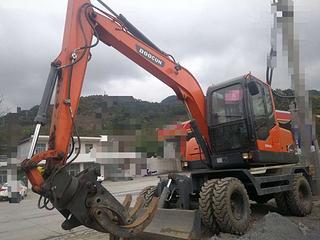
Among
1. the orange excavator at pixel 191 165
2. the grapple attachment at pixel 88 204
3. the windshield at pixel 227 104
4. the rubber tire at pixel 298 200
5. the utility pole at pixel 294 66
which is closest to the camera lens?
the grapple attachment at pixel 88 204

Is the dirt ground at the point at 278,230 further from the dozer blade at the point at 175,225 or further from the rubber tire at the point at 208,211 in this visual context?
the dozer blade at the point at 175,225

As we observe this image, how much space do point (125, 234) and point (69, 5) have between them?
11.3 feet

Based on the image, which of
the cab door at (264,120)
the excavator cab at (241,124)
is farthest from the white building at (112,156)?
the cab door at (264,120)

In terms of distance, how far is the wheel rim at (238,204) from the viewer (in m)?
7.04

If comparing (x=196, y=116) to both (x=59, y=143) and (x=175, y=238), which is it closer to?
(x=175, y=238)

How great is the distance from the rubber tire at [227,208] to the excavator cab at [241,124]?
0.96 meters

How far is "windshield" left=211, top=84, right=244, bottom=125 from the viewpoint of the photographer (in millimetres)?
7926

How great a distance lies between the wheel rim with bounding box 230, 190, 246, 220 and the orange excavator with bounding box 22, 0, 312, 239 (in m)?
0.02

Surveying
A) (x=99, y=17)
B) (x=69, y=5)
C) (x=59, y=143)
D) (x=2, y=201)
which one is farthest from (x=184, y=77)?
(x=2, y=201)

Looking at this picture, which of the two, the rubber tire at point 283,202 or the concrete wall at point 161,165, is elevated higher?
the concrete wall at point 161,165

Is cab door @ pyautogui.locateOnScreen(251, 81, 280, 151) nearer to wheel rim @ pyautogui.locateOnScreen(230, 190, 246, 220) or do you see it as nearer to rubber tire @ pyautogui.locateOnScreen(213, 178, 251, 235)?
wheel rim @ pyautogui.locateOnScreen(230, 190, 246, 220)

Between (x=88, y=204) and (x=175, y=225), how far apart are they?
1.99 metres

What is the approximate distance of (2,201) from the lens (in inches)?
944

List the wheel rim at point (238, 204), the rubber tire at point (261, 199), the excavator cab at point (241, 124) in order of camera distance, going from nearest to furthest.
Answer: the wheel rim at point (238, 204) → the excavator cab at point (241, 124) → the rubber tire at point (261, 199)
